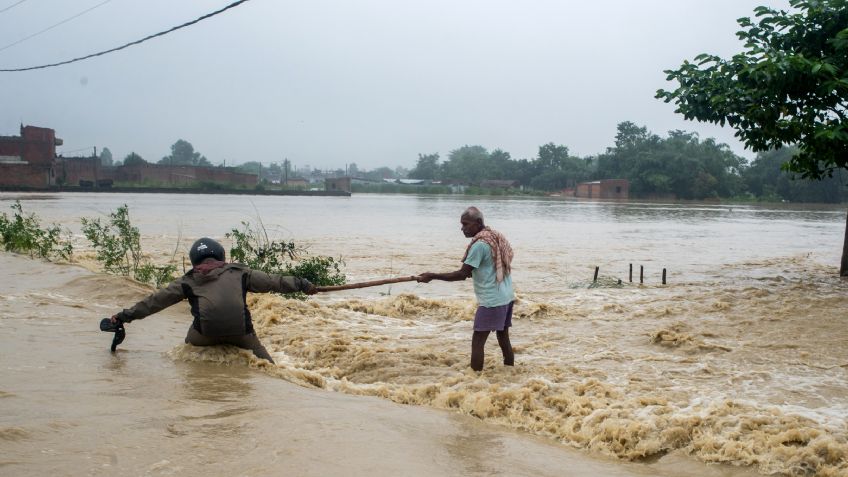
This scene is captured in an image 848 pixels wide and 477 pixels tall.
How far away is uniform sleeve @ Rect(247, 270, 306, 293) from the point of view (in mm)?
5672

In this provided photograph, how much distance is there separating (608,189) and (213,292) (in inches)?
3131

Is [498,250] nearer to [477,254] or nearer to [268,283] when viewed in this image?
[477,254]

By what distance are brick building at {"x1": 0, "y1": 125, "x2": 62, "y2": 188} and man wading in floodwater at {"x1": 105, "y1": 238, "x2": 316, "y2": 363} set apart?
2514 inches

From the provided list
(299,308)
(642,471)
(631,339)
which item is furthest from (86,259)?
(642,471)

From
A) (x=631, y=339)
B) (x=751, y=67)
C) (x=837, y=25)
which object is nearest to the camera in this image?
(x=631, y=339)

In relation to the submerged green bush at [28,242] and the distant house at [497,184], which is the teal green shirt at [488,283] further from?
the distant house at [497,184]

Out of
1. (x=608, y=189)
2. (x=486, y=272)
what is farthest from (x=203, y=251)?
(x=608, y=189)

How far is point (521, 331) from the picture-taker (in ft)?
31.3

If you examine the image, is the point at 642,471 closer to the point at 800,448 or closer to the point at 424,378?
the point at 800,448

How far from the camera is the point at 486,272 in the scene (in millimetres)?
6293

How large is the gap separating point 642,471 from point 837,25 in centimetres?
1040

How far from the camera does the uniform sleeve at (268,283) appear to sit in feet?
18.6

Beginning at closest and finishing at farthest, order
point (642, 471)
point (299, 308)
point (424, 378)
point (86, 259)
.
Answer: point (642, 471), point (424, 378), point (299, 308), point (86, 259)

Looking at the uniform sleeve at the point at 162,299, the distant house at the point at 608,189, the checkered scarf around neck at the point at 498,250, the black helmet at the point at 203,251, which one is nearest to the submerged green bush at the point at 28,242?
the uniform sleeve at the point at 162,299
